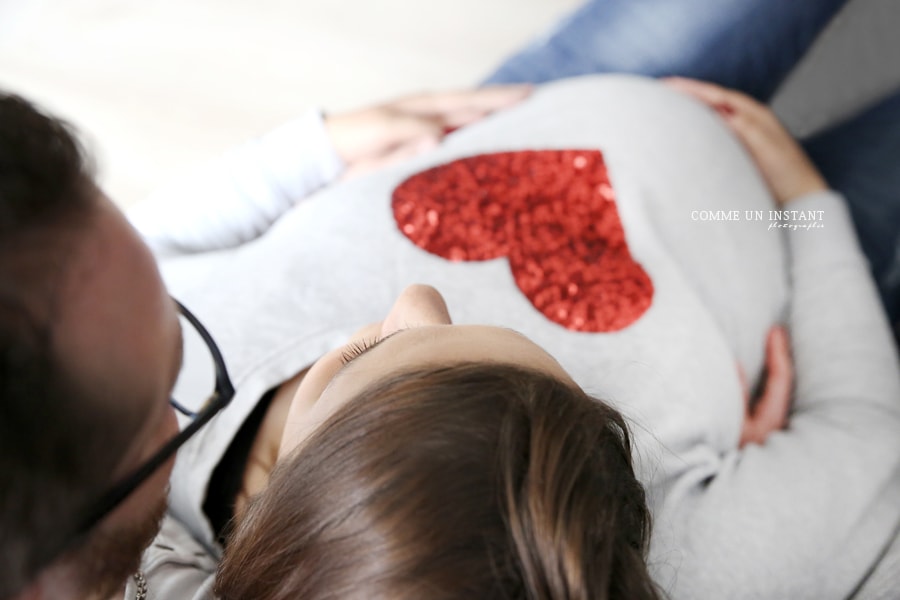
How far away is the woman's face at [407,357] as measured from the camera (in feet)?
1.12

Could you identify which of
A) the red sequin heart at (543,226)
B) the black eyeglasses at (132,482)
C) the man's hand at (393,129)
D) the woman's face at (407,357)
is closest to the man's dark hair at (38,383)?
the black eyeglasses at (132,482)

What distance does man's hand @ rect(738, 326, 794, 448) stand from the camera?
0.59m

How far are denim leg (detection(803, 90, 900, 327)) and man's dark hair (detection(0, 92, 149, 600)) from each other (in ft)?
2.43

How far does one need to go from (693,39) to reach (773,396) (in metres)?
0.38

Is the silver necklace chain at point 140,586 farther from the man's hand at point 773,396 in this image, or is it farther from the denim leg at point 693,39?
the denim leg at point 693,39

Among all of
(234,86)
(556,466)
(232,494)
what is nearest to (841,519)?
(556,466)

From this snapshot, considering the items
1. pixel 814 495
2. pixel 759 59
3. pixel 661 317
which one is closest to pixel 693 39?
pixel 759 59

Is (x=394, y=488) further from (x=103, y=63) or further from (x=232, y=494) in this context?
(x=103, y=63)

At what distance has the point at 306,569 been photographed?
0.30 m

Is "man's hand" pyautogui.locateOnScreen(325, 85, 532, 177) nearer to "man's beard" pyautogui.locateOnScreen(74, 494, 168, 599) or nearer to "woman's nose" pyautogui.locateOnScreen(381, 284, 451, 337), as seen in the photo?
"woman's nose" pyautogui.locateOnScreen(381, 284, 451, 337)

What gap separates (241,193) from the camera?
62 centimetres

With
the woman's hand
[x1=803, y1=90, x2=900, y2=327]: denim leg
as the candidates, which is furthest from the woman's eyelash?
[x1=803, y1=90, x2=900, y2=327]: denim leg

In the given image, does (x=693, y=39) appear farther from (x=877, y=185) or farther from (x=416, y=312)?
(x=416, y=312)

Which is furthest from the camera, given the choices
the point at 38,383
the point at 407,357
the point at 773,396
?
the point at 773,396
